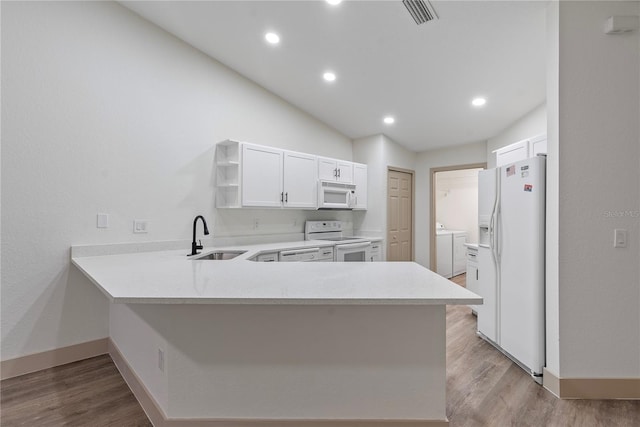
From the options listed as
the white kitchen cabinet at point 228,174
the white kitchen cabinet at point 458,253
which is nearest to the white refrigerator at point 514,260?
the white kitchen cabinet at point 228,174

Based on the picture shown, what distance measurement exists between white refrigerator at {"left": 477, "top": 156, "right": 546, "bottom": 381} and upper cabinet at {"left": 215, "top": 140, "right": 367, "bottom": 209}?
2050mm

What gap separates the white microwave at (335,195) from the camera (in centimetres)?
413

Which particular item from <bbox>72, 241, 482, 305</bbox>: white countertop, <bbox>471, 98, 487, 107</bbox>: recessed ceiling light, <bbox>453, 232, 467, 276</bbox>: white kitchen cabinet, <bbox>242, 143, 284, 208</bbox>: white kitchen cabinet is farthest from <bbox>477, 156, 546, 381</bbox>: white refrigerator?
<bbox>453, 232, 467, 276</bbox>: white kitchen cabinet

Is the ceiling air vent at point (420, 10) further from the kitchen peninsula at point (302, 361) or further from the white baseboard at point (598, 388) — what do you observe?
the white baseboard at point (598, 388)

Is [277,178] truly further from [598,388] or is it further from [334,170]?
[598,388]

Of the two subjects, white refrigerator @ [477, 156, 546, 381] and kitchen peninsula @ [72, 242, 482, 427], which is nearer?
kitchen peninsula @ [72, 242, 482, 427]

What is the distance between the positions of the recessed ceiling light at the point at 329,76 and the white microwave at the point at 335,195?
1.30 m

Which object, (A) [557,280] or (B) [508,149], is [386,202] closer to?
(B) [508,149]

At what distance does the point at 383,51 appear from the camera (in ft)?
9.44

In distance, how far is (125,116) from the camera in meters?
2.72

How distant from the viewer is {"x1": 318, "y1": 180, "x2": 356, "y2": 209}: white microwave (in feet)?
13.6

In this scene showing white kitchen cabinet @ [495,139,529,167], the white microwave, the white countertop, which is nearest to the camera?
the white countertop

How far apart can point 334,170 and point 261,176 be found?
4.23ft

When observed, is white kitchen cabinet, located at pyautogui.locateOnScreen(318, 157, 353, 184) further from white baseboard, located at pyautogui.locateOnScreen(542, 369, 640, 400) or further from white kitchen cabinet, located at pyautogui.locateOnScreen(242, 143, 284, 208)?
white baseboard, located at pyautogui.locateOnScreen(542, 369, 640, 400)
